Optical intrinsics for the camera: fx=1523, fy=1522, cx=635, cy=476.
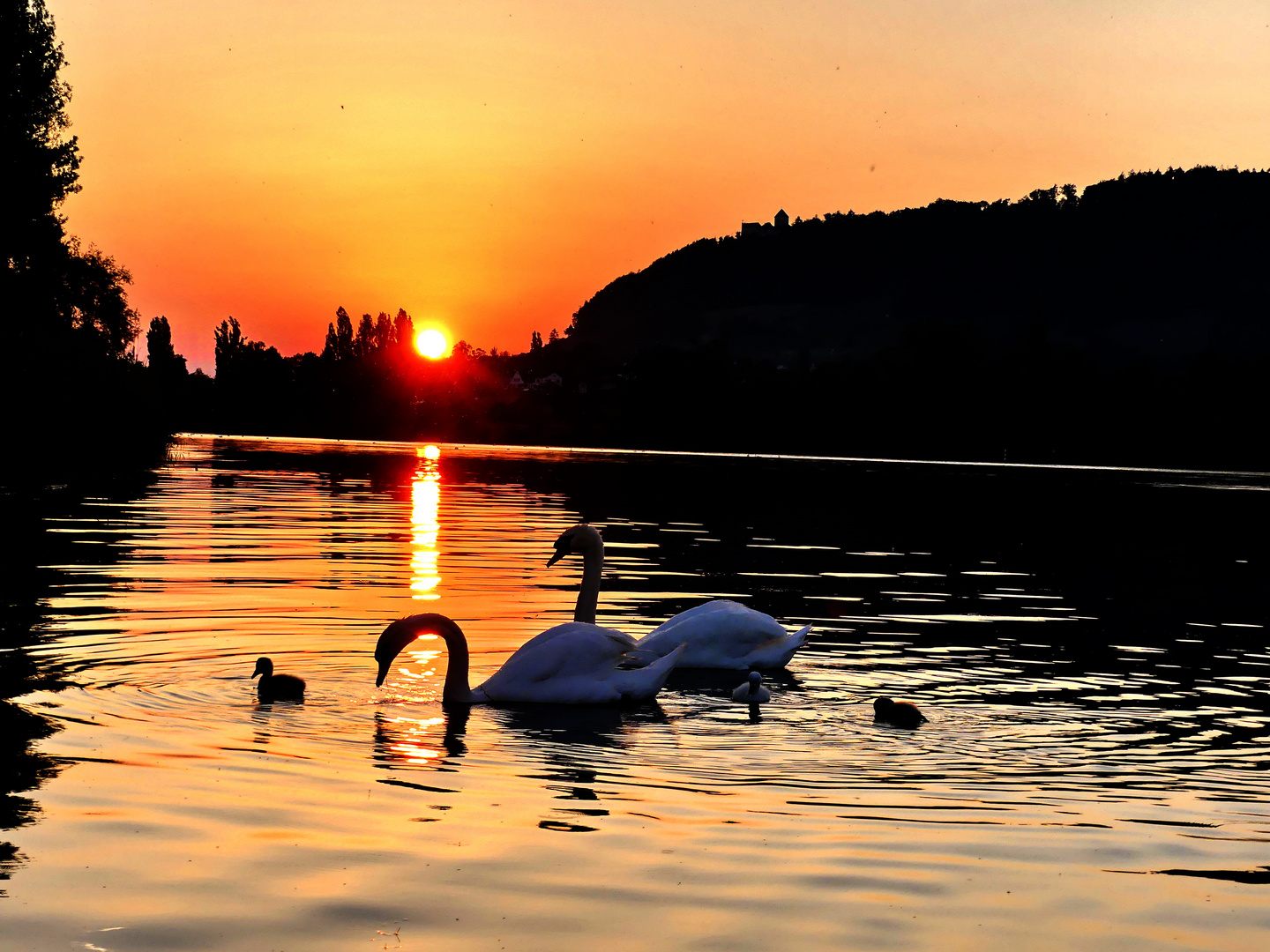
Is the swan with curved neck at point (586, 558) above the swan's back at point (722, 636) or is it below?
above

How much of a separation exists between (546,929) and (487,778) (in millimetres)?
3555

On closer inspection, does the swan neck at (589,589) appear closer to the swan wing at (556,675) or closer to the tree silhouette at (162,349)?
the swan wing at (556,675)

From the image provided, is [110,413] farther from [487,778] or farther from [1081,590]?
[487,778]

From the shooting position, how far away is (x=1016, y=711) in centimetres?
1383

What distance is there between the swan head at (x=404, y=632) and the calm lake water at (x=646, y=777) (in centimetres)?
45

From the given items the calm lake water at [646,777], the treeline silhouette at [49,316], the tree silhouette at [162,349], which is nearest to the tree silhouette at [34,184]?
the treeline silhouette at [49,316]

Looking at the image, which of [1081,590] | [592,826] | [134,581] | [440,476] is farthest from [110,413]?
[592,826]

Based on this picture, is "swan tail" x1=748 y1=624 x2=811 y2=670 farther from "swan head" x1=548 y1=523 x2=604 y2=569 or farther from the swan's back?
"swan head" x1=548 y1=523 x2=604 y2=569

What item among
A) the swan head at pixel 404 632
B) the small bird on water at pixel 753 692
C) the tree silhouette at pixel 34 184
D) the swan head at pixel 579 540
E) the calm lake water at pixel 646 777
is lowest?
the calm lake water at pixel 646 777

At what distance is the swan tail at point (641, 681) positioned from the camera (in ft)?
45.9

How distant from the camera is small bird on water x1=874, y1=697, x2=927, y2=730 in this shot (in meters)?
12.7

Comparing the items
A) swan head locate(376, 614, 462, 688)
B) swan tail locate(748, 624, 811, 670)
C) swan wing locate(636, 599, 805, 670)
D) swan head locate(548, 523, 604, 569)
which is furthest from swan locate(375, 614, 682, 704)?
swan head locate(548, 523, 604, 569)

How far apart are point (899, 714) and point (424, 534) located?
22.8 m

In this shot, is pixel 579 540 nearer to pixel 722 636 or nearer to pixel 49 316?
pixel 722 636
